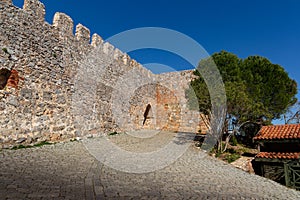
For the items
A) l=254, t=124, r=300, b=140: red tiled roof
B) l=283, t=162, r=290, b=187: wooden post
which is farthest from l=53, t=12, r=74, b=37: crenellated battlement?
l=283, t=162, r=290, b=187: wooden post

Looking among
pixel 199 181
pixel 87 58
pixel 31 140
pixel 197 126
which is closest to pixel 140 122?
pixel 197 126

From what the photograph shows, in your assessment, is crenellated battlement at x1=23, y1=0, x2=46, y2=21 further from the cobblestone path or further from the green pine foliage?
the green pine foliage

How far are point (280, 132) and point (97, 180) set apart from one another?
6.72 meters

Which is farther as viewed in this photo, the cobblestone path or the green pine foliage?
the green pine foliage

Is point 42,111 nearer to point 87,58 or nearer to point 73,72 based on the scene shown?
point 73,72

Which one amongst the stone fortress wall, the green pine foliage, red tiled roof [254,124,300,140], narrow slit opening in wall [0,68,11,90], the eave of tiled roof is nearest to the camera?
narrow slit opening in wall [0,68,11,90]

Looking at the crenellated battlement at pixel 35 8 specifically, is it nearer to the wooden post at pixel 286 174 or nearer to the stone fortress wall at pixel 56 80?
the stone fortress wall at pixel 56 80

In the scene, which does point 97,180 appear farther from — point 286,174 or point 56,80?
point 286,174

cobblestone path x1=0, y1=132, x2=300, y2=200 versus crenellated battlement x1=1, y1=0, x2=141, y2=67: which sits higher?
crenellated battlement x1=1, y1=0, x2=141, y2=67

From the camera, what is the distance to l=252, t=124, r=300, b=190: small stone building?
6570mm

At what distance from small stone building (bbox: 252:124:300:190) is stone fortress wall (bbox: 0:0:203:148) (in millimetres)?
6857

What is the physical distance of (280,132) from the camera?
25.3 feet

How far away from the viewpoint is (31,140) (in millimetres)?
6641

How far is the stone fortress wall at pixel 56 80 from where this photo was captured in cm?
627
